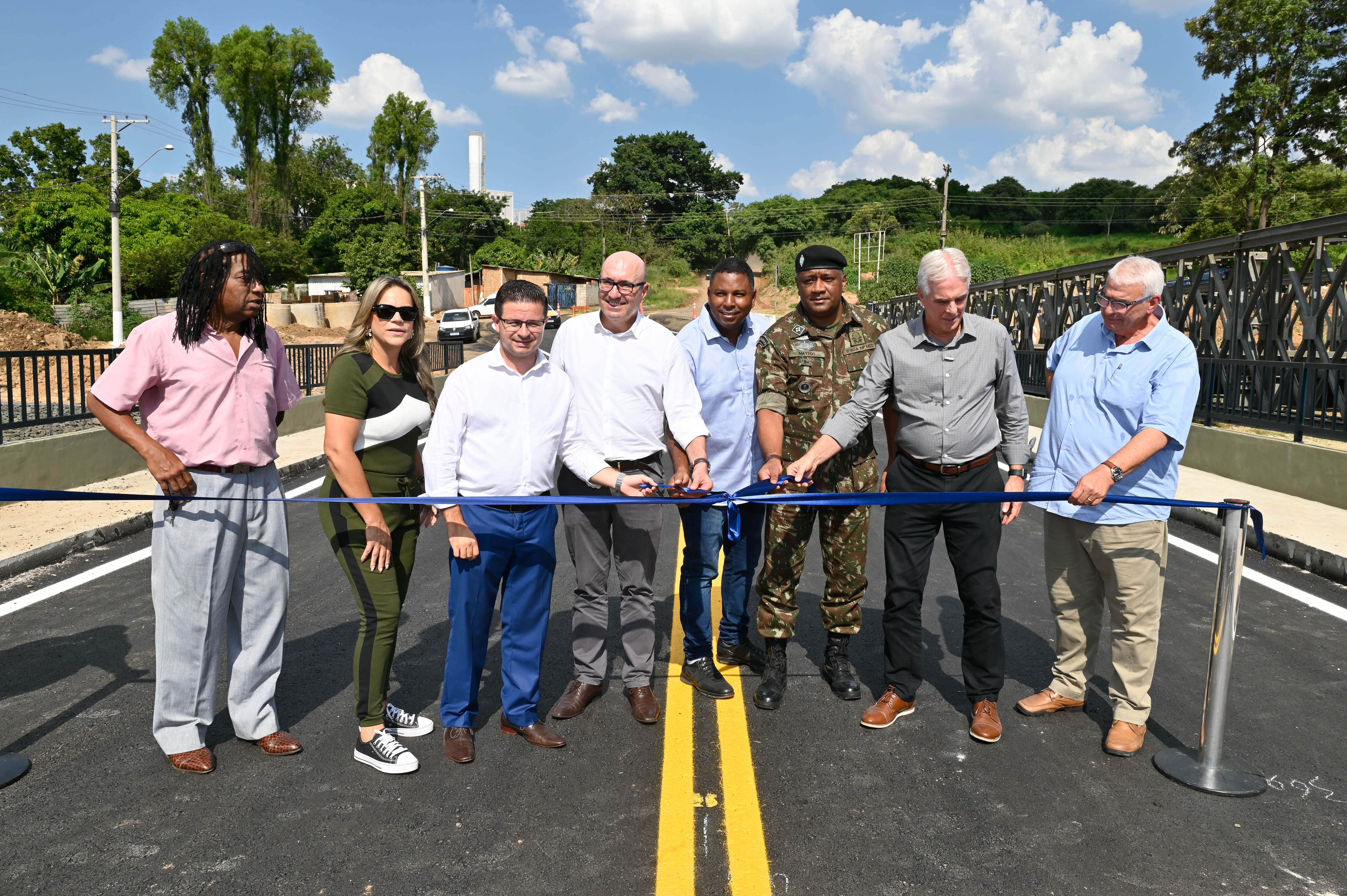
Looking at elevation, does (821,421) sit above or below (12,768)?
above

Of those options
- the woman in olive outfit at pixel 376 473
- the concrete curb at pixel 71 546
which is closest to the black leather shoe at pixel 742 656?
the woman in olive outfit at pixel 376 473

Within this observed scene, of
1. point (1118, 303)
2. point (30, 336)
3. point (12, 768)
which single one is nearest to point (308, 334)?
point (30, 336)

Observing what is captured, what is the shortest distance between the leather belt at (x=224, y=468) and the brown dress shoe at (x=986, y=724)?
3.27 meters

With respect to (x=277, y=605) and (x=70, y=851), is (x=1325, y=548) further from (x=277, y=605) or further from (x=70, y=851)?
(x=70, y=851)

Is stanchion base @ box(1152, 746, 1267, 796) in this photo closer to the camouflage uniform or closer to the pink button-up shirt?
the camouflage uniform

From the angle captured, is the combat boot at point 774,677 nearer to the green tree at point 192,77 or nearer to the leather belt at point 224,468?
the leather belt at point 224,468

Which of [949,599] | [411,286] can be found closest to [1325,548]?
[949,599]

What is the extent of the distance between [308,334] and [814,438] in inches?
1652

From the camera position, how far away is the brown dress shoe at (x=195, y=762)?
12.1ft

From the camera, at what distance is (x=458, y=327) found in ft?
138

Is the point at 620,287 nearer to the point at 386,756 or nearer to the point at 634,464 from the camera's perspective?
the point at 634,464

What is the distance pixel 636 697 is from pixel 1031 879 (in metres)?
1.89

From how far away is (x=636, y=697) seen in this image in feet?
14.1

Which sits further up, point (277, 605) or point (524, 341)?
point (524, 341)
